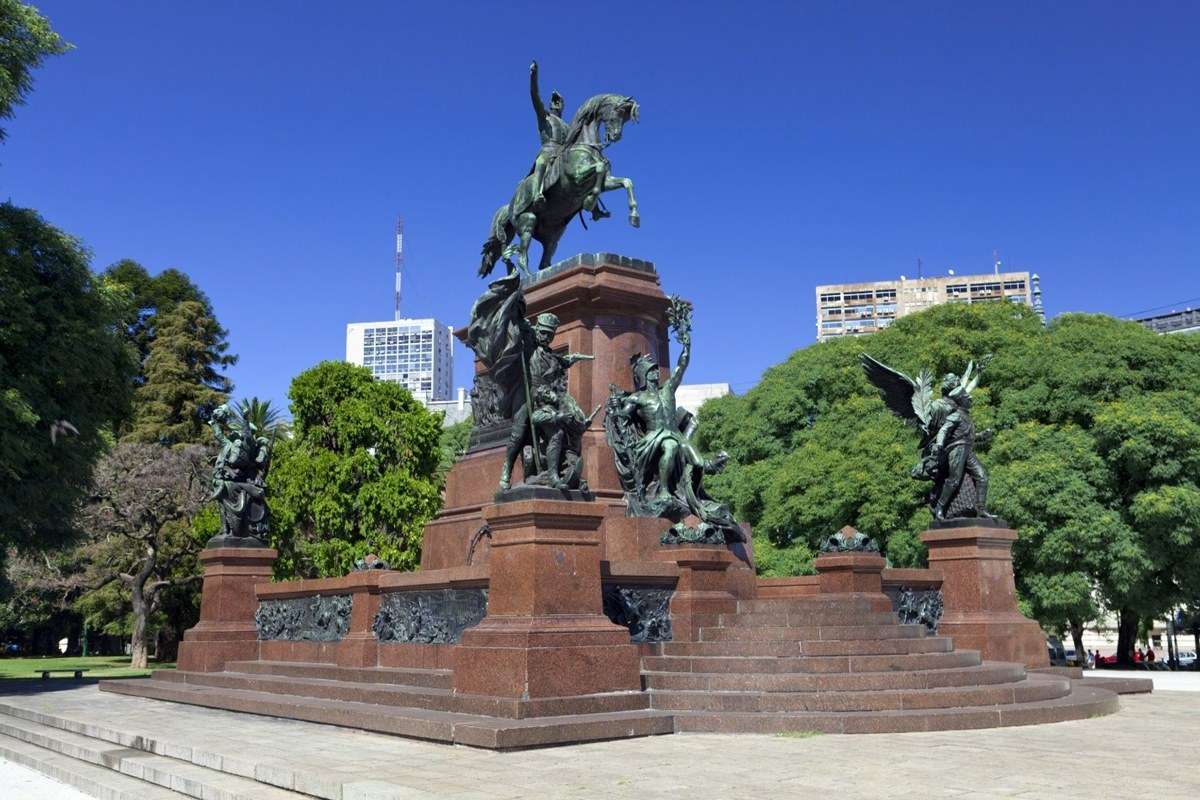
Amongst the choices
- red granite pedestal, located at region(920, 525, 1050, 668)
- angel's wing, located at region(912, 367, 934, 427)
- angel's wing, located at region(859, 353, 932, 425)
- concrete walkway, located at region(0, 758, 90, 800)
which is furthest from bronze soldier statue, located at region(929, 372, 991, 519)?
concrete walkway, located at region(0, 758, 90, 800)

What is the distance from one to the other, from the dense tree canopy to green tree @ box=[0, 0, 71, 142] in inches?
898

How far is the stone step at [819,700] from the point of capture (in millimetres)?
10195

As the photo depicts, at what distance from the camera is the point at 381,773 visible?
7473mm

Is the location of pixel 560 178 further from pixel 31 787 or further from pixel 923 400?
pixel 31 787

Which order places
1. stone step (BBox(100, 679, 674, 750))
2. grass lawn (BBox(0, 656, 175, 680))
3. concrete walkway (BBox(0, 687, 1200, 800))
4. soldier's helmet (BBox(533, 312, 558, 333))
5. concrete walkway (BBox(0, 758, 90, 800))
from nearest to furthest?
concrete walkway (BBox(0, 687, 1200, 800)) < concrete walkway (BBox(0, 758, 90, 800)) < stone step (BBox(100, 679, 674, 750)) < soldier's helmet (BBox(533, 312, 558, 333)) < grass lawn (BBox(0, 656, 175, 680))

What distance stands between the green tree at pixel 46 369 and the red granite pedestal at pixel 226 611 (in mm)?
5072

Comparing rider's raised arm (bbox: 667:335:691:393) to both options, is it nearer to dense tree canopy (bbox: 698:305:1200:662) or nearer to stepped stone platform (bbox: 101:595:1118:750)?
stepped stone platform (bbox: 101:595:1118:750)

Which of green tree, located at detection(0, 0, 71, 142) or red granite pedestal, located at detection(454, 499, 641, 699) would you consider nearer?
red granite pedestal, located at detection(454, 499, 641, 699)

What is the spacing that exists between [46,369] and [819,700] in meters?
17.8

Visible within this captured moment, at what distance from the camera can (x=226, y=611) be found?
17734 millimetres

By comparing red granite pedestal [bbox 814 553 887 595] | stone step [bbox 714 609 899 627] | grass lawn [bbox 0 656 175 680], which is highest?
red granite pedestal [bbox 814 553 887 595]

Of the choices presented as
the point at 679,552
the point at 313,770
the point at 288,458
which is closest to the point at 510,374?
the point at 679,552

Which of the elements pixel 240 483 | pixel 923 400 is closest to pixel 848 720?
pixel 923 400

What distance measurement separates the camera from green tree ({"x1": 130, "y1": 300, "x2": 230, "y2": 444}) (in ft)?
143
